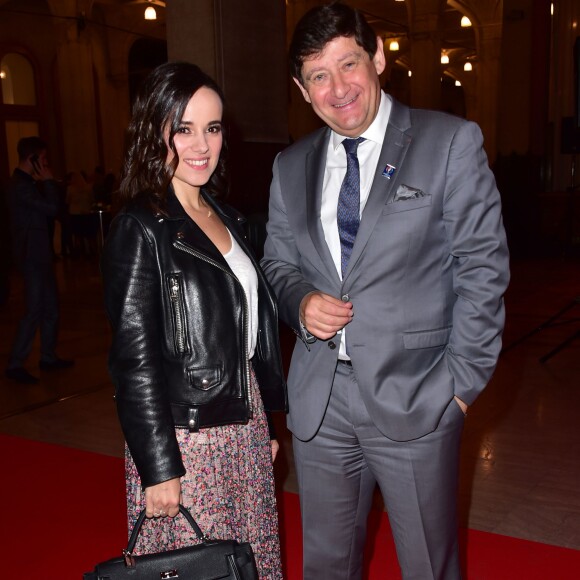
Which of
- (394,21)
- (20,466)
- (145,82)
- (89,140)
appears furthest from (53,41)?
(145,82)

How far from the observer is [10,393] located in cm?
579

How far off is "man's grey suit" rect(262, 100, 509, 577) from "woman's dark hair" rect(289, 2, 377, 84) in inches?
8.6

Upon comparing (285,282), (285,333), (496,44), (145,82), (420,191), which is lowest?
(285,333)

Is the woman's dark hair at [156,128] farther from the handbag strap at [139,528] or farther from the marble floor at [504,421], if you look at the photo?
the marble floor at [504,421]

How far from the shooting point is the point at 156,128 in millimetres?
1949

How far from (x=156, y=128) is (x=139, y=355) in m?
0.62

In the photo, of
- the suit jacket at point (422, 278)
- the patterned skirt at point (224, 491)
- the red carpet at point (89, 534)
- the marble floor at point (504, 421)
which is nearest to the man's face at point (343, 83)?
the suit jacket at point (422, 278)

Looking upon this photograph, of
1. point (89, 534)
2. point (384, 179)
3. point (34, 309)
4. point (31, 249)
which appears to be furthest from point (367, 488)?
point (31, 249)

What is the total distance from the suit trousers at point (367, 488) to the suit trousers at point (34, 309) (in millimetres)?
4522

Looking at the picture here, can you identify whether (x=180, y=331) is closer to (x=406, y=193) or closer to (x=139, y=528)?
(x=139, y=528)

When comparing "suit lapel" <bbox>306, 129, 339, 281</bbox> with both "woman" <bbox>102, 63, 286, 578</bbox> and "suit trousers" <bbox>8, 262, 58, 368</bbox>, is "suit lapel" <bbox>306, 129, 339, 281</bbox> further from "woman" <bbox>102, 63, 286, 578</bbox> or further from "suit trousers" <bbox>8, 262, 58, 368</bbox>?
"suit trousers" <bbox>8, 262, 58, 368</bbox>

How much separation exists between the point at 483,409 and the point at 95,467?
8.44 feet

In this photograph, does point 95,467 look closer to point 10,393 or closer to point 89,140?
point 10,393

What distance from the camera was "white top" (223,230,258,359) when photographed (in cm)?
207
